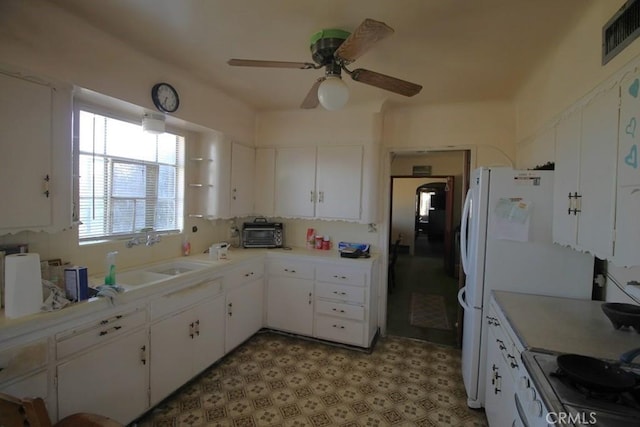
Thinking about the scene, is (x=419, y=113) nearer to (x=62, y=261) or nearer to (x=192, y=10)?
(x=192, y=10)

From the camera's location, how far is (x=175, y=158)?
3062 mm

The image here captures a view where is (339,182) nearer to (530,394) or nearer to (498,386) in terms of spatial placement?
(498,386)

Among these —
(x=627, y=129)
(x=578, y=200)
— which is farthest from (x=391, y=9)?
(x=578, y=200)

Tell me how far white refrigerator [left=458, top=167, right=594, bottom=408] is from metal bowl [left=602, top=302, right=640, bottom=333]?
0.47m

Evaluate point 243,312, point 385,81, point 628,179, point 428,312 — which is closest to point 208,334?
point 243,312

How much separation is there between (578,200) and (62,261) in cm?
316

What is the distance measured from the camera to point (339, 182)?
3.44 m

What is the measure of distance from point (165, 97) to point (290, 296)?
2254 mm

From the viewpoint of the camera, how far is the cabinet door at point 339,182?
3369 millimetres

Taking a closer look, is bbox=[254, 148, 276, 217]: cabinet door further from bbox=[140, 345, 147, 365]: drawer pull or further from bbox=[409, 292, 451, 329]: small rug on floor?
bbox=[409, 292, 451, 329]: small rug on floor

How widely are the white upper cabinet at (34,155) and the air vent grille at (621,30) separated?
2877mm

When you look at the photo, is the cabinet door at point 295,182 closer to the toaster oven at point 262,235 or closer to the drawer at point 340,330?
the toaster oven at point 262,235

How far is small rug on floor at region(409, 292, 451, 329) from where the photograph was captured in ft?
12.9

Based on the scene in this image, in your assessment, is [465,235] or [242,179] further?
[242,179]
